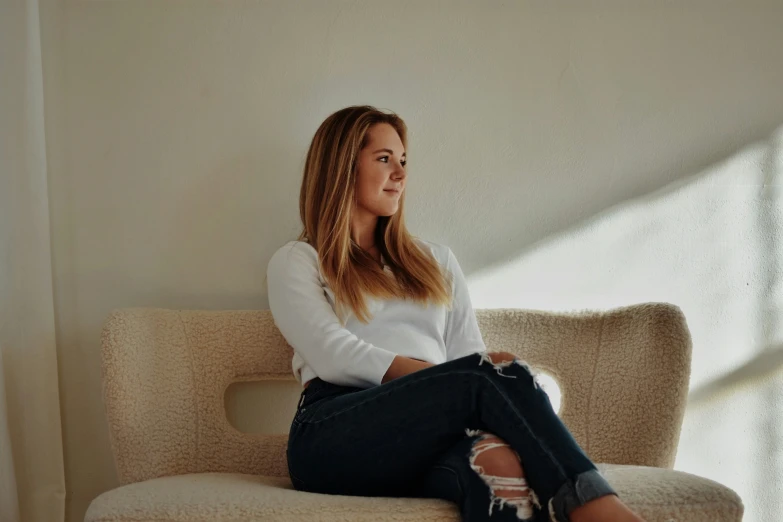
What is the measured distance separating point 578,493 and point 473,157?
100 centimetres

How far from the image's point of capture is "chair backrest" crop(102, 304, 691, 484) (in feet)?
5.40

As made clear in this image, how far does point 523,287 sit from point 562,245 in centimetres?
13

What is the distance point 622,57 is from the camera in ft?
6.54

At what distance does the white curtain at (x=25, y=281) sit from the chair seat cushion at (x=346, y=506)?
1.86ft

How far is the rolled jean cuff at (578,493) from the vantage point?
1139 millimetres

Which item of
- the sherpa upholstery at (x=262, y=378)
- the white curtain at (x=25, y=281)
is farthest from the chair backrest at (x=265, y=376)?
the white curtain at (x=25, y=281)

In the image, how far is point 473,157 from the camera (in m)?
1.97

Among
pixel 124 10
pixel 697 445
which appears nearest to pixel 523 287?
pixel 697 445

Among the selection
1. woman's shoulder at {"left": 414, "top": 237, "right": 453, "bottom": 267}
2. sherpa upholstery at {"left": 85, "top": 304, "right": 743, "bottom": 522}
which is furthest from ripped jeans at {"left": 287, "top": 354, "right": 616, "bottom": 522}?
woman's shoulder at {"left": 414, "top": 237, "right": 453, "bottom": 267}

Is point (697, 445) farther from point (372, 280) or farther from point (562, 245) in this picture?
point (372, 280)

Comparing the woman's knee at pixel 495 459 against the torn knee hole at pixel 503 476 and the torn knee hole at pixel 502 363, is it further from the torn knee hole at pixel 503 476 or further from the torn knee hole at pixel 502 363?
the torn knee hole at pixel 502 363

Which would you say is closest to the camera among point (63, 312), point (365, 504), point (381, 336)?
point (365, 504)

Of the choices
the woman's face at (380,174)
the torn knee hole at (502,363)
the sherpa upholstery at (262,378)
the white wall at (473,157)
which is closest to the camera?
the torn knee hole at (502,363)

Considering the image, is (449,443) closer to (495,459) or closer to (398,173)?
(495,459)
